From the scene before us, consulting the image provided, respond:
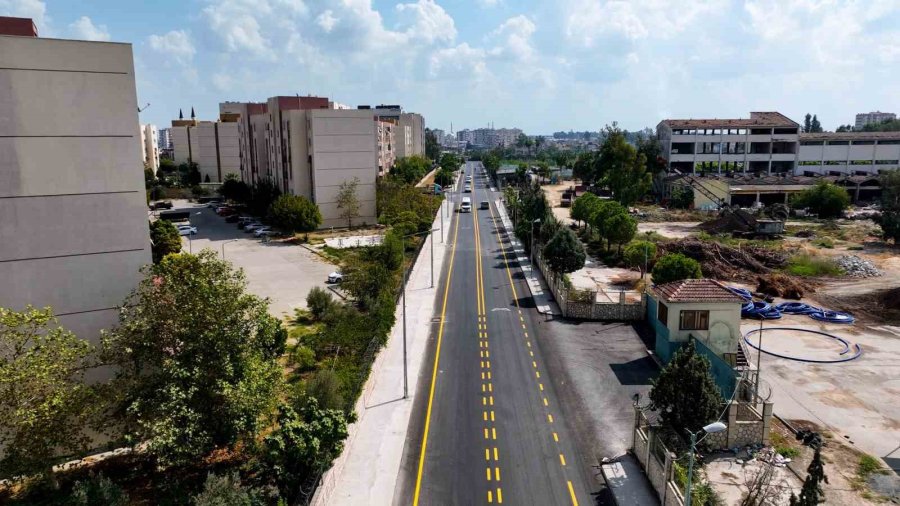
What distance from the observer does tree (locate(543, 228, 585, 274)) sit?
4800 cm

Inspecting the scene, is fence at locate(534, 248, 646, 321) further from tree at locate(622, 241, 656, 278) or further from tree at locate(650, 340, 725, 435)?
tree at locate(650, 340, 725, 435)

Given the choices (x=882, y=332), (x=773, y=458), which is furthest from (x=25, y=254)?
(x=882, y=332)

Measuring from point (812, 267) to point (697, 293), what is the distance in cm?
2874

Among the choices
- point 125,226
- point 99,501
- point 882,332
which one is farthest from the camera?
point 882,332

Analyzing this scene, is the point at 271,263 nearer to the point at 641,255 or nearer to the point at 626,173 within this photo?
the point at 641,255

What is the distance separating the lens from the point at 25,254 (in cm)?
2409

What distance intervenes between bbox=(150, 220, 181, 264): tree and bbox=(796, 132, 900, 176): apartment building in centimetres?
10965

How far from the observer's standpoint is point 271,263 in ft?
206

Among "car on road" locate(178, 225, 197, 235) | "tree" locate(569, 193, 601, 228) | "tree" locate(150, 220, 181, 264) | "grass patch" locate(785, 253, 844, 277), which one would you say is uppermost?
"tree" locate(569, 193, 601, 228)

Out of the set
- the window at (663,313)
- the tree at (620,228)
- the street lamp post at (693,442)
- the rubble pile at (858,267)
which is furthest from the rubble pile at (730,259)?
the street lamp post at (693,442)

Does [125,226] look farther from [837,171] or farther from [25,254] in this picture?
[837,171]

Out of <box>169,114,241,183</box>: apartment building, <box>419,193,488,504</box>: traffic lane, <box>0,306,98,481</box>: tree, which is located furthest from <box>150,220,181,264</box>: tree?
<box>169,114,241,183</box>: apartment building

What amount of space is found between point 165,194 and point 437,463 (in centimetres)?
11234

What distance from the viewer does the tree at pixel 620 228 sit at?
59.3m
